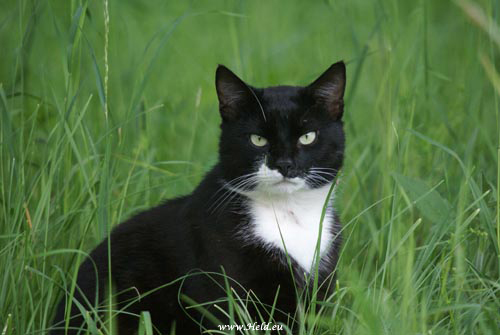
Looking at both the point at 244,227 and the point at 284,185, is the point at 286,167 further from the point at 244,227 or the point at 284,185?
the point at 244,227

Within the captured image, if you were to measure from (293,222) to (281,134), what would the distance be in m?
0.33

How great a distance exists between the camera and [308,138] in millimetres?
2648

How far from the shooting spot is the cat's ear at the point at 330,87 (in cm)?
265

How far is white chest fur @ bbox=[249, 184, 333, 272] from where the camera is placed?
8.45 feet

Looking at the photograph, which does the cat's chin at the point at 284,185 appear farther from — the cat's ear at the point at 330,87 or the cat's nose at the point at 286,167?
the cat's ear at the point at 330,87

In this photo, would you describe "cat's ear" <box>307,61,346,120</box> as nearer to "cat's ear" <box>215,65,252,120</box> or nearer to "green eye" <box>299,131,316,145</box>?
"green eye" <box>299,131,316,145</box>

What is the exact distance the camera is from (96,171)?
2.74 meters

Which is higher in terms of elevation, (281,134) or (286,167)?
(281,134)

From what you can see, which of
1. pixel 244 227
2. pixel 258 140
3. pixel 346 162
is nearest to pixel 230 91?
pixel 258 140

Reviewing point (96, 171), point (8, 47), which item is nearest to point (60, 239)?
point (96, 171)

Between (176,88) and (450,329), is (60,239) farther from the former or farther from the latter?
(176,88)

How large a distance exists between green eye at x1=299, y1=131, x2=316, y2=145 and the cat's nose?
137 millimetres

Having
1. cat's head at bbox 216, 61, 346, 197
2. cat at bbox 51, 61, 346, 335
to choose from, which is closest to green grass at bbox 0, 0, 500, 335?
cat at bbox 51, 61, 346, 335

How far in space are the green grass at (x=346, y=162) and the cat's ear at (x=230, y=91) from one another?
0.23 m
